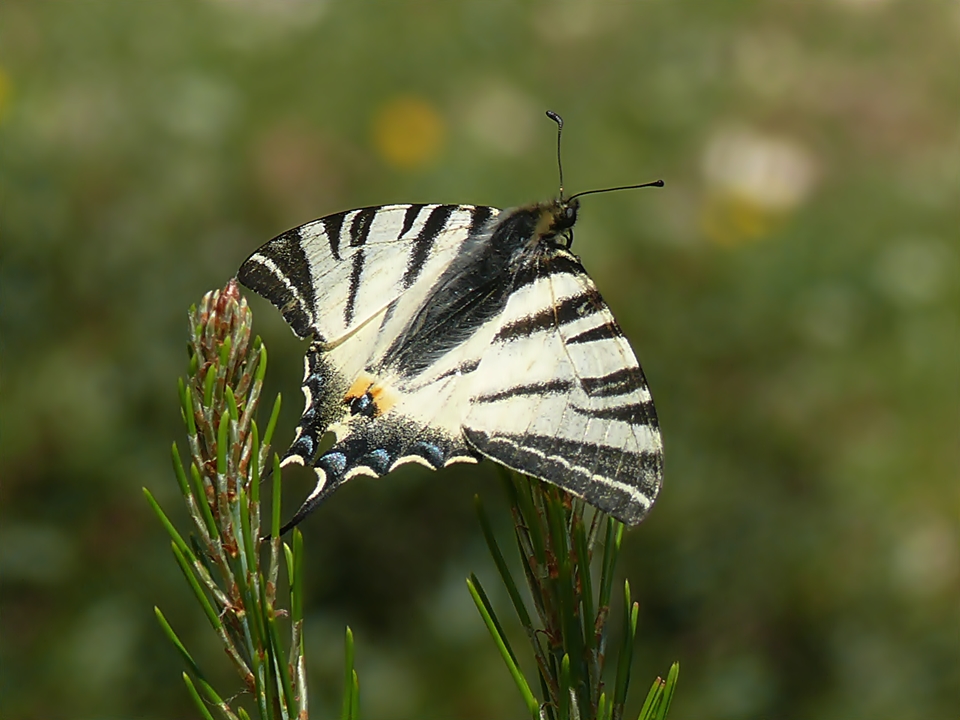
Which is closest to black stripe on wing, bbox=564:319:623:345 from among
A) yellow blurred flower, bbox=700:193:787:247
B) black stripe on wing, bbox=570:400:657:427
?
black stripe on wing, bbox=570:400:657:427

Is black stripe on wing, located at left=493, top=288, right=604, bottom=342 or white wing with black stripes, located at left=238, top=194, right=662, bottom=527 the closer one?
white wing with black stripes, located at left=238, top=194, right=662, bottom=527

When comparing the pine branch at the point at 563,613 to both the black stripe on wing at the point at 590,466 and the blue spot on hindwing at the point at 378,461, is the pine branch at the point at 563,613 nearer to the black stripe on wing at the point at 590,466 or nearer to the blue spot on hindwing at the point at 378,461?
the black stripe on wing at the point at 590,466

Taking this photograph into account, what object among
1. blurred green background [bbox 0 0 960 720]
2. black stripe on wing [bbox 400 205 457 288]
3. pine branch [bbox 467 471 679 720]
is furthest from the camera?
blurred green background [bbox 0 0 960 720]

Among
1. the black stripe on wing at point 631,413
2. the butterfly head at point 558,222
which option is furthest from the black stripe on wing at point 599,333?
the butterfly head at point 558,222

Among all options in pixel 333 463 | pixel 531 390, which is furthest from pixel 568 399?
pixel 333 463

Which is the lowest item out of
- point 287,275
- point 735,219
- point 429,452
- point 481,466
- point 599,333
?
point 481,466

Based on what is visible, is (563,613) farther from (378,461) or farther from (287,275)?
(287,275)

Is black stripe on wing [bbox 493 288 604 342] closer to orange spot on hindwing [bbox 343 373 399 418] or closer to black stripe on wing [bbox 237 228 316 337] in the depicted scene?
orange spot on hindwing [bbox 343 373 399 418]

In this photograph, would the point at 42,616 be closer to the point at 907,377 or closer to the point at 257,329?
the point at 257,329
